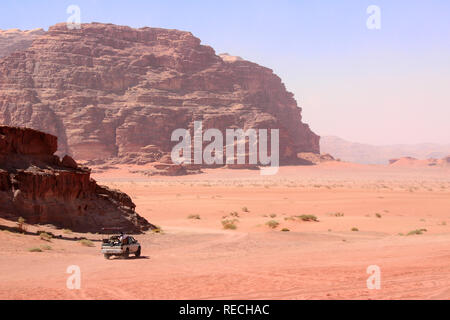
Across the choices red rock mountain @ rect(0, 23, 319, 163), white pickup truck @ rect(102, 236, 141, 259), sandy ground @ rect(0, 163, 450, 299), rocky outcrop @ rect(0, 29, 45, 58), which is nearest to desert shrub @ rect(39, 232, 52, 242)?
sandy ground @ rect(0, 163, 450, 299)

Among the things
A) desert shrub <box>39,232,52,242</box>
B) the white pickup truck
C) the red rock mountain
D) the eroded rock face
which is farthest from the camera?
the red rock mountain

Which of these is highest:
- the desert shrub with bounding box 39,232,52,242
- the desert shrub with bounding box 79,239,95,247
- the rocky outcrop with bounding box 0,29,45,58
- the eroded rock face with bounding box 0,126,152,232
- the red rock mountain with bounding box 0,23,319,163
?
the rocky outcrop with bounding box 0,29,45,58

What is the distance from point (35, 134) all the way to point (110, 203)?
4496 mm

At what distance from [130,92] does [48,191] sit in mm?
98501

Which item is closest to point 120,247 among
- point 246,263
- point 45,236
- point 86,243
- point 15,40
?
point 86,243

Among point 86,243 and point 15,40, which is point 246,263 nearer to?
point 86,243

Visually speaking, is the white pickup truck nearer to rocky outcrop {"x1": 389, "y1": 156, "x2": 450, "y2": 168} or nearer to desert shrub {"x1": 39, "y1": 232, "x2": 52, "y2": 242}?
desert shrub {"x1": 39, "y1": 232, "x2": 52, "y2": 242}

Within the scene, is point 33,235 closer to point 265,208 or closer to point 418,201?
point 265,208

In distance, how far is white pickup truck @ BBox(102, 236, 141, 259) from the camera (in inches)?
627

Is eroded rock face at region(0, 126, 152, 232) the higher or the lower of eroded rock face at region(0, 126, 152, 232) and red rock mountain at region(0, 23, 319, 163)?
the lower

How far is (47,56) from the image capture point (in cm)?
11812

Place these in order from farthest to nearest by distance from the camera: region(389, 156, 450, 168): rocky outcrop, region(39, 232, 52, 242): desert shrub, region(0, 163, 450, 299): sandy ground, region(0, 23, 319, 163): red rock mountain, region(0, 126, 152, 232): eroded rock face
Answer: region(389, 156, 450, 168): rocky outcrop → region(0, 23, 319, 163): red rock mountain → region(0, 126, 152, 232): eroded rock face → region(39, 232, 52, 242): desert shrub → region(0, 163, 450, 299): sandy ground

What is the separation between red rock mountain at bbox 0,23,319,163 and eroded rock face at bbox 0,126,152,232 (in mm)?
77133

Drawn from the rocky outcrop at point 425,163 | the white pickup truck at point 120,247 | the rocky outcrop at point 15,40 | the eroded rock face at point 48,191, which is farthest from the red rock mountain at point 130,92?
the white pickup truck at point 120,247
